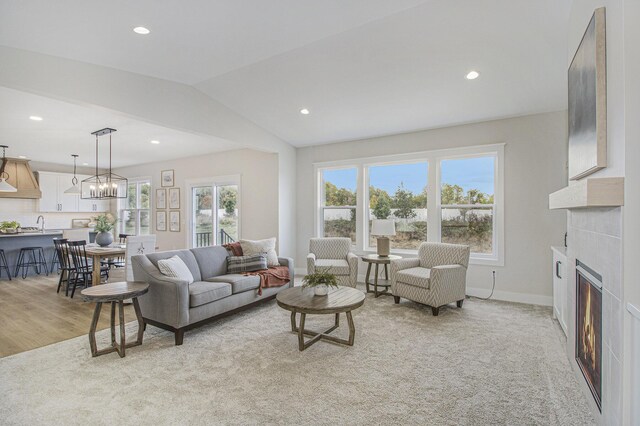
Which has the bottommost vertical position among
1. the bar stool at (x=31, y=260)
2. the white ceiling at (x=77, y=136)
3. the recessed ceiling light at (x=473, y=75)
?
the bar stool at (x=31, y=260)

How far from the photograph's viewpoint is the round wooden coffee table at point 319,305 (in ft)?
9.70

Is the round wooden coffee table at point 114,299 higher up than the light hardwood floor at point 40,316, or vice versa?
the round wooden coffee table at point 114,299

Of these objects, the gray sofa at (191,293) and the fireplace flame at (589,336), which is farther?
the gray sofa at (191,293)

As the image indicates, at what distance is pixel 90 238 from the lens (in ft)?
26.8

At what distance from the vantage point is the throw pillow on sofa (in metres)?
4.39

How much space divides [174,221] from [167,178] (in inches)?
45.0

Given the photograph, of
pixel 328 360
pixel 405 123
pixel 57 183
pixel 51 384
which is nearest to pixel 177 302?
pixel 51 384

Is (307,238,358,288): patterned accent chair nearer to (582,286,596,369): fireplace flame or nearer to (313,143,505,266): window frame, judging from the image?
(313,143,505,266): window frame

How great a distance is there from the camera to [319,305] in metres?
3.00

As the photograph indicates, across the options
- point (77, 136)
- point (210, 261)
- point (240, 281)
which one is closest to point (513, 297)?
point (240, 281)

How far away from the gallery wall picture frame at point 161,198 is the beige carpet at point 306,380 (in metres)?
5.17

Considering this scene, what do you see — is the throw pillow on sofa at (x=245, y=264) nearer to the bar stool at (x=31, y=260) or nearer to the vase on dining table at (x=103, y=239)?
the vase on dining table at (x=103, y=239)

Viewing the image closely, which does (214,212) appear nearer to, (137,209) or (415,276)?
(137,209)

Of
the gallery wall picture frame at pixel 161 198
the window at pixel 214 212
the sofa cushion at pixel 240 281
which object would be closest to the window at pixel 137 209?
the gallery wall picture frame at pixel 161 198
